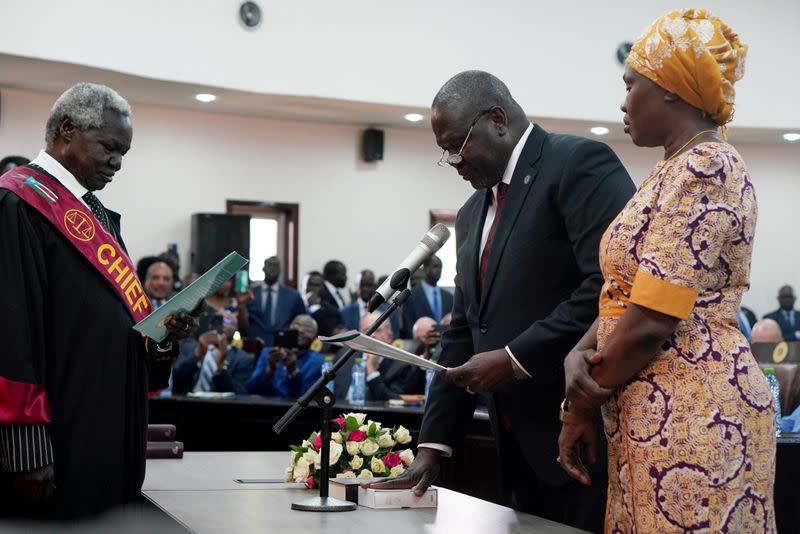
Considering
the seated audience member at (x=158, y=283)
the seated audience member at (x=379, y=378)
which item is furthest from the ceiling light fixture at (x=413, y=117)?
the seated audience member at (x=379, y=378)

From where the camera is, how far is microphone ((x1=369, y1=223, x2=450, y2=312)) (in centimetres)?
247

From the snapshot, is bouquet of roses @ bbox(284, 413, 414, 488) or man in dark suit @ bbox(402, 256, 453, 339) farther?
man in dark suit @ bbox(402, 256, 453, 339)

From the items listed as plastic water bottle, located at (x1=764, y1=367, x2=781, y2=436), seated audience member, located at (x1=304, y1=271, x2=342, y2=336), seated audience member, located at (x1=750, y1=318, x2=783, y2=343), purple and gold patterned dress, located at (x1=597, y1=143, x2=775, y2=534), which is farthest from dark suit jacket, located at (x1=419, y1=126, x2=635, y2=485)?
→ seated audience member, located at (x1=304, y1=271, x2=342, y2=336)

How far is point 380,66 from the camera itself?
35.7 feet

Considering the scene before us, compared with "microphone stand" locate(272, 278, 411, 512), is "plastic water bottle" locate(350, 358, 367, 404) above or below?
below

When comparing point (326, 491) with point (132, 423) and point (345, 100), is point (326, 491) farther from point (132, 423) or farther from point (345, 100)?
point (345, 100)

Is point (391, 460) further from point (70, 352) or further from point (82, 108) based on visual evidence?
point (82, 108)

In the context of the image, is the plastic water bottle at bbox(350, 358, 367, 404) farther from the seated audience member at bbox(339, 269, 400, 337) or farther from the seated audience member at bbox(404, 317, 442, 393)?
the seated audience member at bbox(339, 269, 400, 337)

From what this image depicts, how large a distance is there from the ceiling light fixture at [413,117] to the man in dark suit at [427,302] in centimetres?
166

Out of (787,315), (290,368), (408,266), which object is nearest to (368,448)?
(408,266)

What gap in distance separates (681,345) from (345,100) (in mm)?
9179

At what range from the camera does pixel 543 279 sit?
257 cm

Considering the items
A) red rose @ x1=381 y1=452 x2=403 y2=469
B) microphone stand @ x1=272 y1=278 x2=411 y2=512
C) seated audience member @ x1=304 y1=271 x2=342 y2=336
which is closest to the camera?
microphone stand @ x1=272 y1=278 x2=411 y2=512

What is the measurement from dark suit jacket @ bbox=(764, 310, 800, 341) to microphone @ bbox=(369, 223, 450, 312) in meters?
10.9
